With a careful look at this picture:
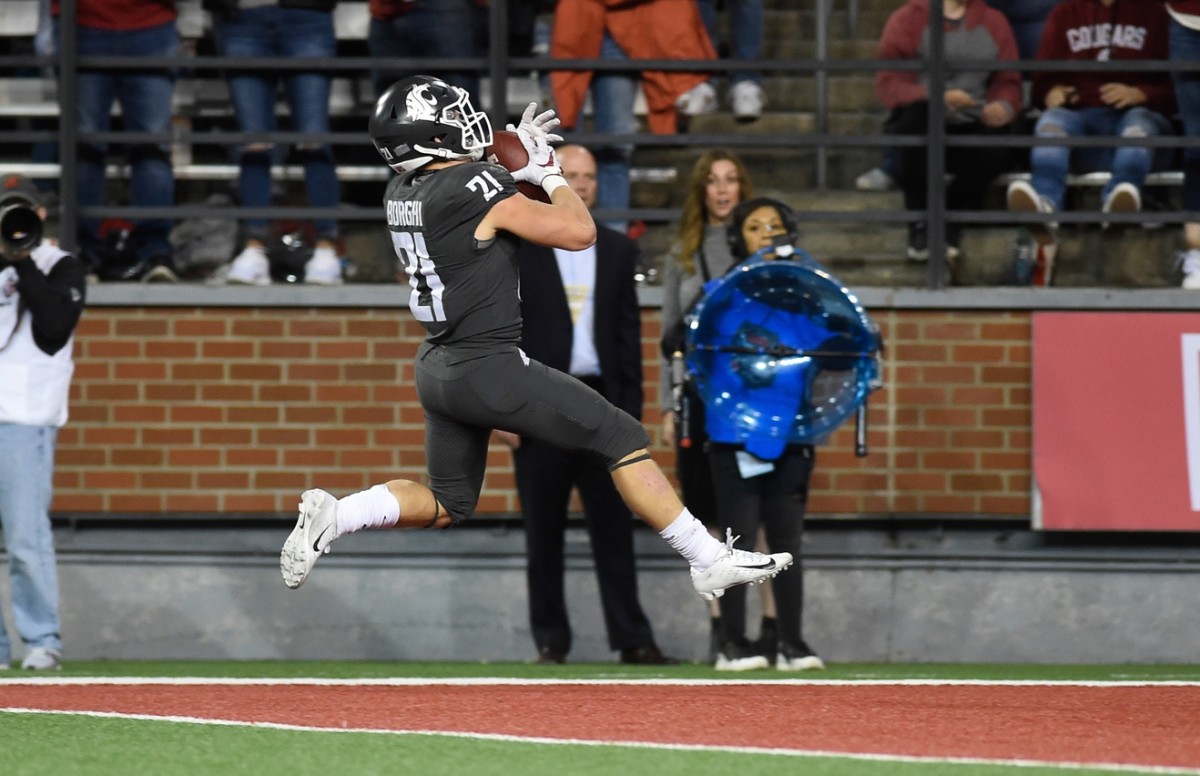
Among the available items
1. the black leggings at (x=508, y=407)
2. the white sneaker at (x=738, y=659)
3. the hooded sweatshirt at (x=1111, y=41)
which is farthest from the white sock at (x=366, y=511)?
the hooded sweatshirt at (x=1111, y=41)

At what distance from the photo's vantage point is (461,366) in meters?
6.45

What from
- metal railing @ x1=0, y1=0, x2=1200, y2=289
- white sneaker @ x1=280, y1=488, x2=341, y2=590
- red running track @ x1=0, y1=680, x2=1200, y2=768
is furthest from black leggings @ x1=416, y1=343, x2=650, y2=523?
metal railing @ x1=0, y1=0, x2=1200, y2=289

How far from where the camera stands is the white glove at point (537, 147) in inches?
260

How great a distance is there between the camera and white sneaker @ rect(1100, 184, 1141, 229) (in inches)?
391

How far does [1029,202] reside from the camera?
32.6ft

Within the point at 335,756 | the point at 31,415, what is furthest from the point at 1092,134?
the point at 335,756

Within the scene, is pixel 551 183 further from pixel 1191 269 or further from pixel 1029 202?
pixel 1191 269

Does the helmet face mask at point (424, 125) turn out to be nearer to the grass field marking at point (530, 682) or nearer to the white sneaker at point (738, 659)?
the grass field marking at point (530, 682)

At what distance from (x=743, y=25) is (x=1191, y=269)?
255 cm

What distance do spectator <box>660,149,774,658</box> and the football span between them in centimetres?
197

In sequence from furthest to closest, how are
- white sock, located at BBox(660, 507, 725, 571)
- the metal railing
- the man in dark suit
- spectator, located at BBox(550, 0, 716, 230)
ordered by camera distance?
1. spectator, located at BBox(550, 0, 716, 230)
2. the metal railing
3. the man in dark suit
4. white sock, located at BBox(660, 507, 725, 571)

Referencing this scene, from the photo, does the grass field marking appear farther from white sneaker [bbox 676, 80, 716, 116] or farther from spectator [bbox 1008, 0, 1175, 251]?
white sneaker [bbox 676, 80, 716, 116]

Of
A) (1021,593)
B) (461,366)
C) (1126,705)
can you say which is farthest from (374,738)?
(1021,593)

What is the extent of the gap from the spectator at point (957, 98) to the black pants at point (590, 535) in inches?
88.2
